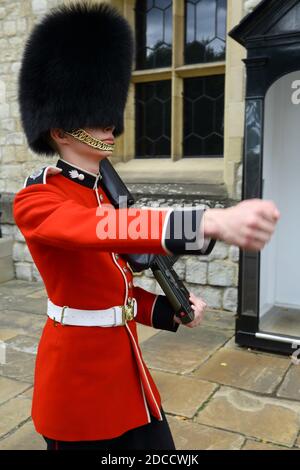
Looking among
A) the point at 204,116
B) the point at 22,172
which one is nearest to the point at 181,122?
the point at 204,116

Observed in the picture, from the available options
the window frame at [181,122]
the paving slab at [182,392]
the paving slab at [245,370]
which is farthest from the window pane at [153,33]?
the paving slab at [182,392]

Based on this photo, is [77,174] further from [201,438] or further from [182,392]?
[182,392]

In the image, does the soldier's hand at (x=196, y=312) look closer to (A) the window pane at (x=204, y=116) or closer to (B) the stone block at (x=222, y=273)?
(B) the stone block at (x=222, y=273)

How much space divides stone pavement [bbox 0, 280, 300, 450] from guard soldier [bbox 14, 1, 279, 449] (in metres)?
0.99

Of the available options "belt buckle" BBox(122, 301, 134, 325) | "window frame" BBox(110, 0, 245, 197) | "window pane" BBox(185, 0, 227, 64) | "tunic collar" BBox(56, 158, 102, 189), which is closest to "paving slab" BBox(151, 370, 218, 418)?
"belt buckle" BBox(122, 301, 134, 325)

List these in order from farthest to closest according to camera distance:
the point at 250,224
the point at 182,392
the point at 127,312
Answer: the point at 182,392 → the point at 127,312 → the point at 250,224

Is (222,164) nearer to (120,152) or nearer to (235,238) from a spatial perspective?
(120,152)

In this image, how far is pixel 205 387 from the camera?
300cm

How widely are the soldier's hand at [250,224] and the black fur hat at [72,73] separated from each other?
660 mm

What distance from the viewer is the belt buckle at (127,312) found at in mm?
1518

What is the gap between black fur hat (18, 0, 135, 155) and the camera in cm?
146

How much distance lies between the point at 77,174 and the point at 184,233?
21.3 inches

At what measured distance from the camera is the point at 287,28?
323 cm

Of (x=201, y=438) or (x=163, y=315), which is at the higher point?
(x=163, y=315)
